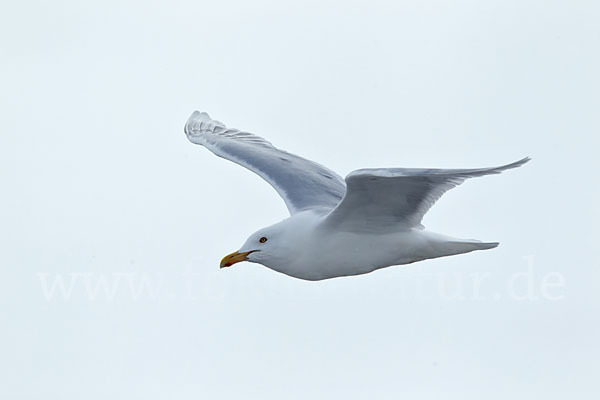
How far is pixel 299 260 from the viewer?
37.5ft

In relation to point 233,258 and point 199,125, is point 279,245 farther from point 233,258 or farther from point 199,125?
point 199,125

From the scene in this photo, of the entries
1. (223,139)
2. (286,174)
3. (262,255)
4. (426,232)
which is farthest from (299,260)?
(223,139)

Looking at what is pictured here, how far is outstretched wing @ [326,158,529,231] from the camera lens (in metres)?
10.4

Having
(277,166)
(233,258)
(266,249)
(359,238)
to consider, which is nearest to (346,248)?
(359,238)

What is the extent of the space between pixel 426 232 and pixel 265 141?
4212 millimetres

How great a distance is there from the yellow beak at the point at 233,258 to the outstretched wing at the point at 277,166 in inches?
39.5

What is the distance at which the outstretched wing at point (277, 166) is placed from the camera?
12.9m

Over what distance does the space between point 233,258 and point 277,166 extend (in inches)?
87.3

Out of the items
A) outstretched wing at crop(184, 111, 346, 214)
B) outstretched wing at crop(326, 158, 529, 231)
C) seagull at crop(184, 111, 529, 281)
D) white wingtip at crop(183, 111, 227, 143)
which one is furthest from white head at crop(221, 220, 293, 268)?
white wingtip at crop(183, 111, 227, 143)

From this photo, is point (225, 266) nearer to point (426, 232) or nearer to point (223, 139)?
point (426, 232)

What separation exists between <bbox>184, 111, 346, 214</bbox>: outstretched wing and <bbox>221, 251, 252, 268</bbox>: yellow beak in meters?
1.00

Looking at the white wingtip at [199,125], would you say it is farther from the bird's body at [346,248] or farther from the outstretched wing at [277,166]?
the bird's body at [346,248]

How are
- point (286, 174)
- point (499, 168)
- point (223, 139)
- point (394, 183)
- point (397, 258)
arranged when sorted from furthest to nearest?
1. point (223, 139)
2. point (286, 174)
3. point (397, 258)
4. point (394, 183)
5. point (499, 168)

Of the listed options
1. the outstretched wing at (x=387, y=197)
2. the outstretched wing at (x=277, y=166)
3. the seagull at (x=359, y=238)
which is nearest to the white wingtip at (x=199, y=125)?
the outstretched wing at (x=277, y=166)
